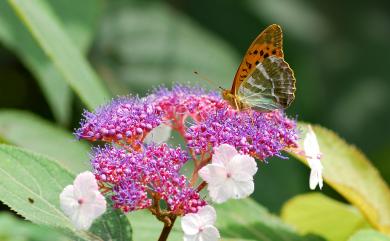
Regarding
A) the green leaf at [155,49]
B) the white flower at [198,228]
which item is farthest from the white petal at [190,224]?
the green leaf at [155,49]

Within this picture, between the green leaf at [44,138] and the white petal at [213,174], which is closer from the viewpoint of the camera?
the white petal at [213,174]

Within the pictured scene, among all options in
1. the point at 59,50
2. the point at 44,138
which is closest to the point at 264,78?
the point at 59,50

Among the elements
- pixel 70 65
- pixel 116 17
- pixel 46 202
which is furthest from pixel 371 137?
pixel 46 202

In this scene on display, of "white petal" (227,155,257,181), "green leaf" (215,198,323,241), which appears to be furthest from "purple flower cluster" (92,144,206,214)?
"green leaf" (215,198,323,241)

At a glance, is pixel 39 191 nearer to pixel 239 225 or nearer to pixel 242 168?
pixel 242 168

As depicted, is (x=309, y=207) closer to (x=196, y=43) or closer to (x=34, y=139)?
(x=34, y=139)

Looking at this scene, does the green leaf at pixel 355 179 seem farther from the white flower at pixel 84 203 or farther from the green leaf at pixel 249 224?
the white flower at pixel 84 203
